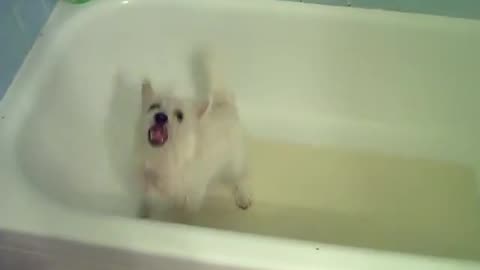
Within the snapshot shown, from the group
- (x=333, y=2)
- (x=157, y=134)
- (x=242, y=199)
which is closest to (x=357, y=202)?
(x=242, y=199)

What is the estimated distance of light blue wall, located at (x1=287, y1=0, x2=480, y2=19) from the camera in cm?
123

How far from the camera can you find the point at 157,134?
0.97 metres

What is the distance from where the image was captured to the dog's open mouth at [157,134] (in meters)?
0.97

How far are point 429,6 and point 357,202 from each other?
47cm

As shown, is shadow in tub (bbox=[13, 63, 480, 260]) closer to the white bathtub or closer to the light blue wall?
the white bathtub

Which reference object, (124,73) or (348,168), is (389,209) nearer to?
(348,168)

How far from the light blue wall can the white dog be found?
1.27 feet

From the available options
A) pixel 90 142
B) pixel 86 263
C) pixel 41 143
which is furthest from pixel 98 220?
pixel 90 142

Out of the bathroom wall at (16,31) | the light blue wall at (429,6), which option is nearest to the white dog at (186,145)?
the bathroom wall at (16,31)

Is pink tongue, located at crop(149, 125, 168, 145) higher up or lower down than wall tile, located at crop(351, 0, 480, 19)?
lower down

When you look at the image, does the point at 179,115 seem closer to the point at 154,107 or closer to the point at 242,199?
the point at 154,107

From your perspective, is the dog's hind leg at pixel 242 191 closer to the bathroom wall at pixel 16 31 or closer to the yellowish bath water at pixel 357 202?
the yellowish bath water at pixel 357 202

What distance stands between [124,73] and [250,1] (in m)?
0.35

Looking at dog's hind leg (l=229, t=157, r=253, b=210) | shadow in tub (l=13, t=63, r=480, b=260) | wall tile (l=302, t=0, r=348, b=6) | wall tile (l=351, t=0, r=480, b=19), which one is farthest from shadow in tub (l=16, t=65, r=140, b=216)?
wall tile (l=351, t=0, r=480, b=19)
